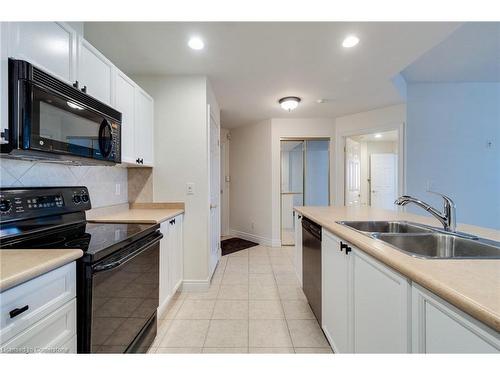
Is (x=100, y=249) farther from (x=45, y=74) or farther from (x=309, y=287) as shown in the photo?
(x=309, y=287)

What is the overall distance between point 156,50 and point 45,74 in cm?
119

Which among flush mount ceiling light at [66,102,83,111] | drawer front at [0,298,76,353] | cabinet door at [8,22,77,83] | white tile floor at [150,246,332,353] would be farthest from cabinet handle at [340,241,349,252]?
cabinet door at [8,22,77,83]

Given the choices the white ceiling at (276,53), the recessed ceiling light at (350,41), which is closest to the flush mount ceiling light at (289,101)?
the white ceiling at (276,53)

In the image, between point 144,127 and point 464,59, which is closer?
point 144,127

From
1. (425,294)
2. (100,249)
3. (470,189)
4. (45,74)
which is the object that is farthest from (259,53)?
(470,189)

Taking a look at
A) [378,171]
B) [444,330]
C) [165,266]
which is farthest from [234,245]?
[378,171]

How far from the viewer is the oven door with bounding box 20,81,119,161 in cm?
101

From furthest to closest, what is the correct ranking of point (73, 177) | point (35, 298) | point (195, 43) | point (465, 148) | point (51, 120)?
1. point (465, 148)
2. point (195, 43)
3. point (73, 177)
4. point (51, 120)
5. point (35, 298)

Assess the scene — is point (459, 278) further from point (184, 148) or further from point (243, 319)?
point (184, 148)

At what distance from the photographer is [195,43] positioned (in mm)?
1938

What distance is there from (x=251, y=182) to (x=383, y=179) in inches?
157

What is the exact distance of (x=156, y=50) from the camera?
2.03 meters

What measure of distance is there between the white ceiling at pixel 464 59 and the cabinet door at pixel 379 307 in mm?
2448

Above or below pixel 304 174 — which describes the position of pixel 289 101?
above
